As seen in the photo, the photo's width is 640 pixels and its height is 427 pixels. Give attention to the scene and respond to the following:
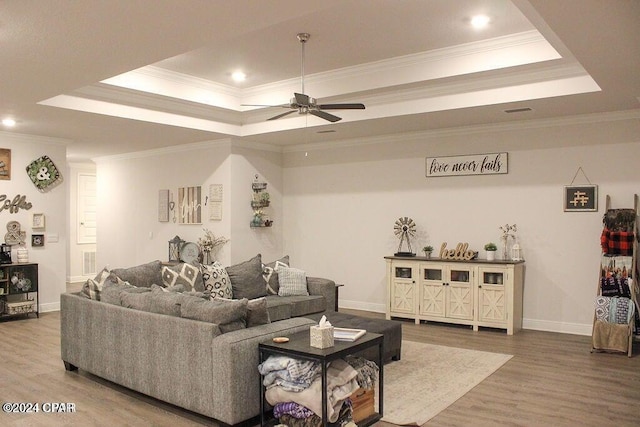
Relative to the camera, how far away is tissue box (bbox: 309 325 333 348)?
3.30 m

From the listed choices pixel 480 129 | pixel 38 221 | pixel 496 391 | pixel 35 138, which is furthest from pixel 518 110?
pixel 38 221

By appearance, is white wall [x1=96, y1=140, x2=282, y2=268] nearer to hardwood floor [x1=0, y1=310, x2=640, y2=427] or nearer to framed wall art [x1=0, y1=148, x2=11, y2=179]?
framed wall art [x1=0, y1=148, x2=11, y2=179]

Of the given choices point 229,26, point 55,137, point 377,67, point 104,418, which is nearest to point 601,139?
point 377,67

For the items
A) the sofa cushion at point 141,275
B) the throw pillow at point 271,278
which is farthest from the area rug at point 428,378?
the sofa cushion at point 141,275

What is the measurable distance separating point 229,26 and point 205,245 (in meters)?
5.14

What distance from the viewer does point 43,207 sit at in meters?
7.87

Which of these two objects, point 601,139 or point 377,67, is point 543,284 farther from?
point 377,67

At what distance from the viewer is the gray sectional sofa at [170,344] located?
137 inches

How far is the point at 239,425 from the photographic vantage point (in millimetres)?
3502

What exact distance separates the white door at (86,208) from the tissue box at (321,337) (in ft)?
31.5

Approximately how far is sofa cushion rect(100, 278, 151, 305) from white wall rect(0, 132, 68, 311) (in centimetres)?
379

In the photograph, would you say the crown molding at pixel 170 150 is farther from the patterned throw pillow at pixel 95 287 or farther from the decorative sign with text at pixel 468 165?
the patterned throw pillow at pixel 95 287

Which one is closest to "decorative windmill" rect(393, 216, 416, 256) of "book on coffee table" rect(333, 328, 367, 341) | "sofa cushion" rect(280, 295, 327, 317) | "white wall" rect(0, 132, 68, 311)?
"sofa cushion" rect(280, 295, 327, 317)

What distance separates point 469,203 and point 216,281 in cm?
349
